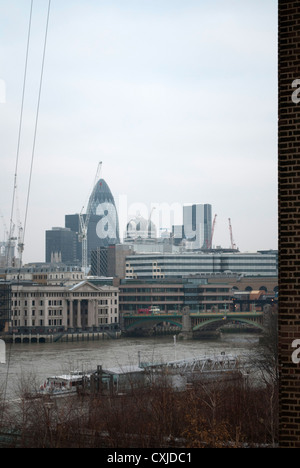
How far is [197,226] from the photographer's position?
553 feet

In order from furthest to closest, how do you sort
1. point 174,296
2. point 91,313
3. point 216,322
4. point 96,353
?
1. point 174,296
2. point 91,313
3. point 216,322
4. point 96,353

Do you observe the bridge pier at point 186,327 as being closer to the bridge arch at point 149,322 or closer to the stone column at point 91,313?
the bridge arch at point 149,322

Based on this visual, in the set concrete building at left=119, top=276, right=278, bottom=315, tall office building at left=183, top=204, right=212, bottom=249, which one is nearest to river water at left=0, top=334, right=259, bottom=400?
concrete building at left=119, top=276, right=278, bottom=315

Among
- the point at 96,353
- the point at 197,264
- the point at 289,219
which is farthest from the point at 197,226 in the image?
Result: the point at 289,219

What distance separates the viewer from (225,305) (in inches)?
3253

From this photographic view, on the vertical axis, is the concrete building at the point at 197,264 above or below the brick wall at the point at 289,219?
above

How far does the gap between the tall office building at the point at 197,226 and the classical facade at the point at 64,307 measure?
91035 mm

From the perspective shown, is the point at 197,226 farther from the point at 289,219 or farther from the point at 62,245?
the point at 289,219

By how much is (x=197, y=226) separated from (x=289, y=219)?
163 meters

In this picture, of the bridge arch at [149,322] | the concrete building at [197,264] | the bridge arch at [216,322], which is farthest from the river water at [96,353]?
the concrete building at [197,264]

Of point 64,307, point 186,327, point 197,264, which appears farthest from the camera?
point 197,264

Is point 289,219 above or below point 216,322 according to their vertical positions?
above

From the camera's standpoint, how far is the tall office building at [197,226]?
168375 mm
